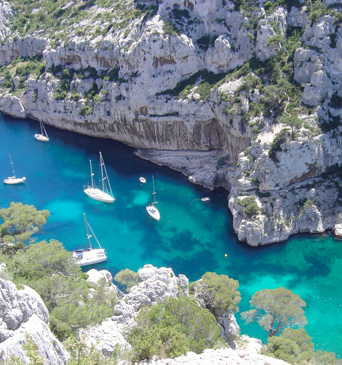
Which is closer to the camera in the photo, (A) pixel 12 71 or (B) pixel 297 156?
(B) pixel 297 156

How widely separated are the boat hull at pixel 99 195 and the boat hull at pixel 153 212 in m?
5.38

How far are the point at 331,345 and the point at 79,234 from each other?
27791mm

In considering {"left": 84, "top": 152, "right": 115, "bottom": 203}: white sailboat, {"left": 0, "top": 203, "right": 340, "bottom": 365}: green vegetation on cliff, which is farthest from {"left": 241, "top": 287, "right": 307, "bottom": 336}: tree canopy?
{"left": 84, "top": 152, "right": 115, "bottom": 203}: white sailboat

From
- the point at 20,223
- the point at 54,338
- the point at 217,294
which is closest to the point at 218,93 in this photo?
the point at 20,223

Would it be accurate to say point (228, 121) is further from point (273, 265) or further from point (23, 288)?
point (23, 288)

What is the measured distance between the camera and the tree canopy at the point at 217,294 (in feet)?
92.2

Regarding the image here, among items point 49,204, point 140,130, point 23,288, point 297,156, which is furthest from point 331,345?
point 140,130

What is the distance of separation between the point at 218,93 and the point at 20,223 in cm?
2968

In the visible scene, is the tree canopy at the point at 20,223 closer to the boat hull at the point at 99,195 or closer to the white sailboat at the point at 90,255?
the white sailboat at the point at 90,255

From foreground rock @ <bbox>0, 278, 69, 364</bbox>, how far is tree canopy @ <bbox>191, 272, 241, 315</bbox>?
43.6 ft

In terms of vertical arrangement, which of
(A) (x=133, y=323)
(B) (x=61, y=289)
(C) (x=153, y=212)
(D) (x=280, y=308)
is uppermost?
(B) (x=61, y=289)

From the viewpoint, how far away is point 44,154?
2532 inches

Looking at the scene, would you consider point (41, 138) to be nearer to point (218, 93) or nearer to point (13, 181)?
point (13, 181)

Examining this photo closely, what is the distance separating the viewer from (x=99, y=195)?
2067 inches
